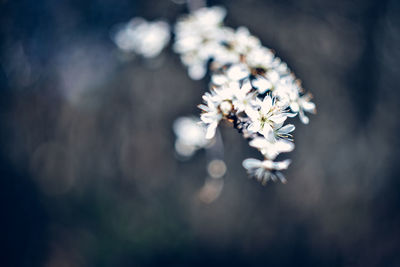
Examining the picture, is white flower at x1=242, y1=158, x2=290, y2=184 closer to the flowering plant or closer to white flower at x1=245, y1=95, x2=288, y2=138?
the flowering plant

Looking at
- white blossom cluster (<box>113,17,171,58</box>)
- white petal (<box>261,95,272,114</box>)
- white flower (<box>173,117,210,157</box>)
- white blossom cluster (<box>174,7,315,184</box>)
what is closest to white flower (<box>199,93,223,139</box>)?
white blossom cluster (<box>174,7,315,184</box>)

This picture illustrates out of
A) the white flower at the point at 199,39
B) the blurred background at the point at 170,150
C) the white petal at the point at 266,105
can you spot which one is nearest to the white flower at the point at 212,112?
the white petal at the point at 266,105

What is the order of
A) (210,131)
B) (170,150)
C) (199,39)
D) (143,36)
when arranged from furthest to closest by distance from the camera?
1. (170,150)
2. (143,36)
3. (199,39)
4. (210,131)

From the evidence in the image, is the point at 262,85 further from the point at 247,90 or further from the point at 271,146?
the point at 271,146

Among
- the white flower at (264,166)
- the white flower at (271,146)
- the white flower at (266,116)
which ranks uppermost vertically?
the white flower at (266,116)

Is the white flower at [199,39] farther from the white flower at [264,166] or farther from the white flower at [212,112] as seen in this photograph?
the white flower at [264,166]

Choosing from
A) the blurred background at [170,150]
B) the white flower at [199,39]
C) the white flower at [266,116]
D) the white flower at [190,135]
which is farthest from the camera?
the blurred background at [170,150]

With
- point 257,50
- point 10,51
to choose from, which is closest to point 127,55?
point 10,51

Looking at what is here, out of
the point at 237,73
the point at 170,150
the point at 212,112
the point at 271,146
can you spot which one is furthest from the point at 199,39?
the point at 170,150
